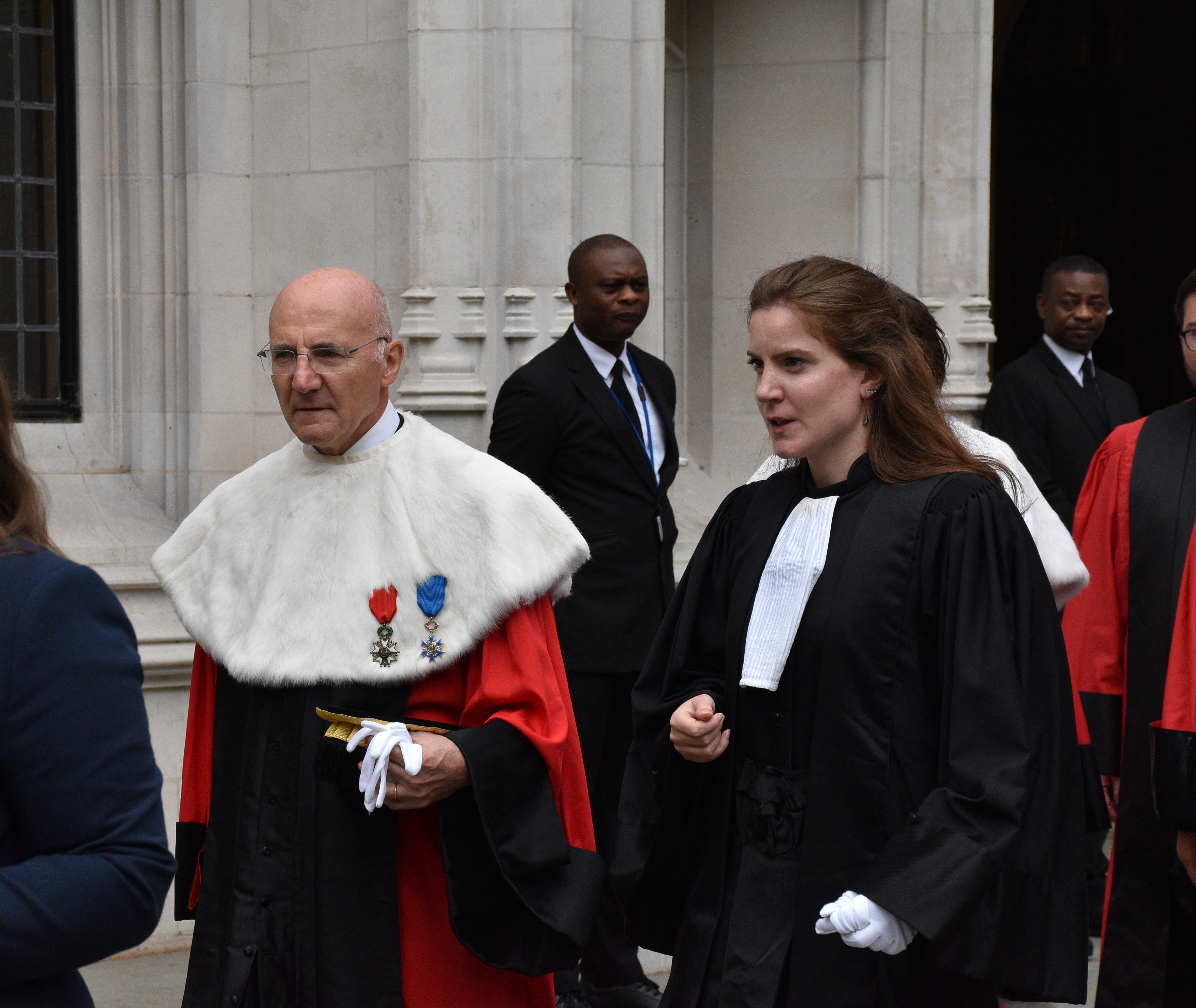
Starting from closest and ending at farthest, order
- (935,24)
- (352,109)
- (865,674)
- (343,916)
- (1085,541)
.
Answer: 1. (865,674)
2. (343,916)
3. (1085,541)
4. (352,109)
5. (935,24)

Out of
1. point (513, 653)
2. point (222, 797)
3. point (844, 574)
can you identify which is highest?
point (844, 574)

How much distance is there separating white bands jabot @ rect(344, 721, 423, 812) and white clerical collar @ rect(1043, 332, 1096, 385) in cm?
436

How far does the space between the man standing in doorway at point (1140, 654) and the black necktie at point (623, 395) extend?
145cm

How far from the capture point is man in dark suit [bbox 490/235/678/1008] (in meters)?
4.72

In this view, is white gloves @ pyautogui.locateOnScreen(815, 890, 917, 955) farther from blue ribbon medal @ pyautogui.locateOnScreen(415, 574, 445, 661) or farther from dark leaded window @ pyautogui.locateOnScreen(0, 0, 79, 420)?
dark leaded window @ pyautogui.locateOnScreen(0, 0, 79, 420)

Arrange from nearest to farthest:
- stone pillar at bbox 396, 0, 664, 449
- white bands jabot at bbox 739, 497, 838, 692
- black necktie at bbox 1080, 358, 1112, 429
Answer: white bands jabot at bbox 739, 497, 838, 692 < stone pillar at bbox 396, 0, 664, 449 < black necktie at bbox 1080, 358, 1112, 429

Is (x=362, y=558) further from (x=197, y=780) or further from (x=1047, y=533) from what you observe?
(x=1047, y=533)

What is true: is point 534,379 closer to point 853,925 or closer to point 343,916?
point 343,916

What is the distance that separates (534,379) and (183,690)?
6.06 feet

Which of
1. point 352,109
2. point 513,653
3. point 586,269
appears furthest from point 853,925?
point 352,109

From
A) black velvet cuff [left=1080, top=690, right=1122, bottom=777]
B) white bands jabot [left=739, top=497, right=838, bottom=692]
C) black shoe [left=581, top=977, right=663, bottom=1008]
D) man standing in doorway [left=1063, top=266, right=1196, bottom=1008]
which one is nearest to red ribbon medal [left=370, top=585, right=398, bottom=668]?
white bands jabot [left=739, top=497, right=838, bottom=692]

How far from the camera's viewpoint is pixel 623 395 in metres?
4.98

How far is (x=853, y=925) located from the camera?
7.65 feet

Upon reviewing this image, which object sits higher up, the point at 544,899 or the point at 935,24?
the point at 935,24
